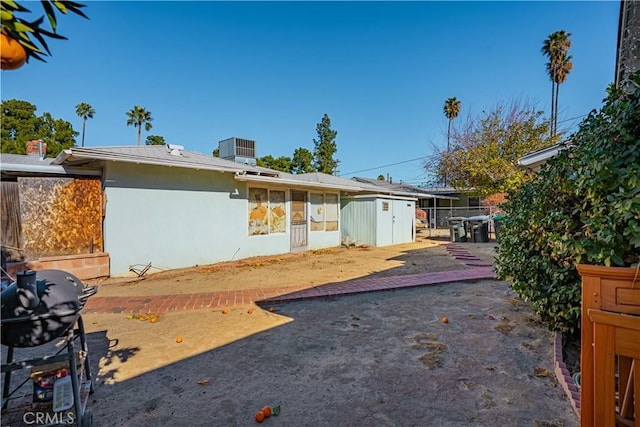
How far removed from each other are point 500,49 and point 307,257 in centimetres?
1158

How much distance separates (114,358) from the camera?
3.43 meters

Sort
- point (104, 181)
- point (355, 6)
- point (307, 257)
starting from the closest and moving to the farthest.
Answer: point (104, 181) → point (355, 6) → point (307, 257)

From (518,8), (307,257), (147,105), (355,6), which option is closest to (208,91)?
(355,6)

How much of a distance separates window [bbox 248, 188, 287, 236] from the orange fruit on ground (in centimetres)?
936

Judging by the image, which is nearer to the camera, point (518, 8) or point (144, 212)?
point (144, 212)

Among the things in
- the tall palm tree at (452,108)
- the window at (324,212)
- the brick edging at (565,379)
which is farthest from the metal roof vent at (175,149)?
the tall palm tree at (452,108)

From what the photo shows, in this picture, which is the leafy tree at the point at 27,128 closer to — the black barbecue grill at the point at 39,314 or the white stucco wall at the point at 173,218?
the white stucco wall at the point at 173,218

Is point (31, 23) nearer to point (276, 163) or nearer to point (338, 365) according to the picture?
point (338, 365)

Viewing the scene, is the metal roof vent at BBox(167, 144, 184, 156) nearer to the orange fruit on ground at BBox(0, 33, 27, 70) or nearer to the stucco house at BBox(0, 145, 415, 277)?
the stucco house at BBox(0, 145, 415, 277)

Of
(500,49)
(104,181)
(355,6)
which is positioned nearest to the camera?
(104,181)

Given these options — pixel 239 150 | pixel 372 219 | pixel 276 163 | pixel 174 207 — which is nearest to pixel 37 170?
pixel 174 207

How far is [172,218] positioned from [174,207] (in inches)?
12.1

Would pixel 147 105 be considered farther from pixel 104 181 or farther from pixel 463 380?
pixel 463 380

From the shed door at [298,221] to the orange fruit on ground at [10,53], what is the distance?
421 inches
